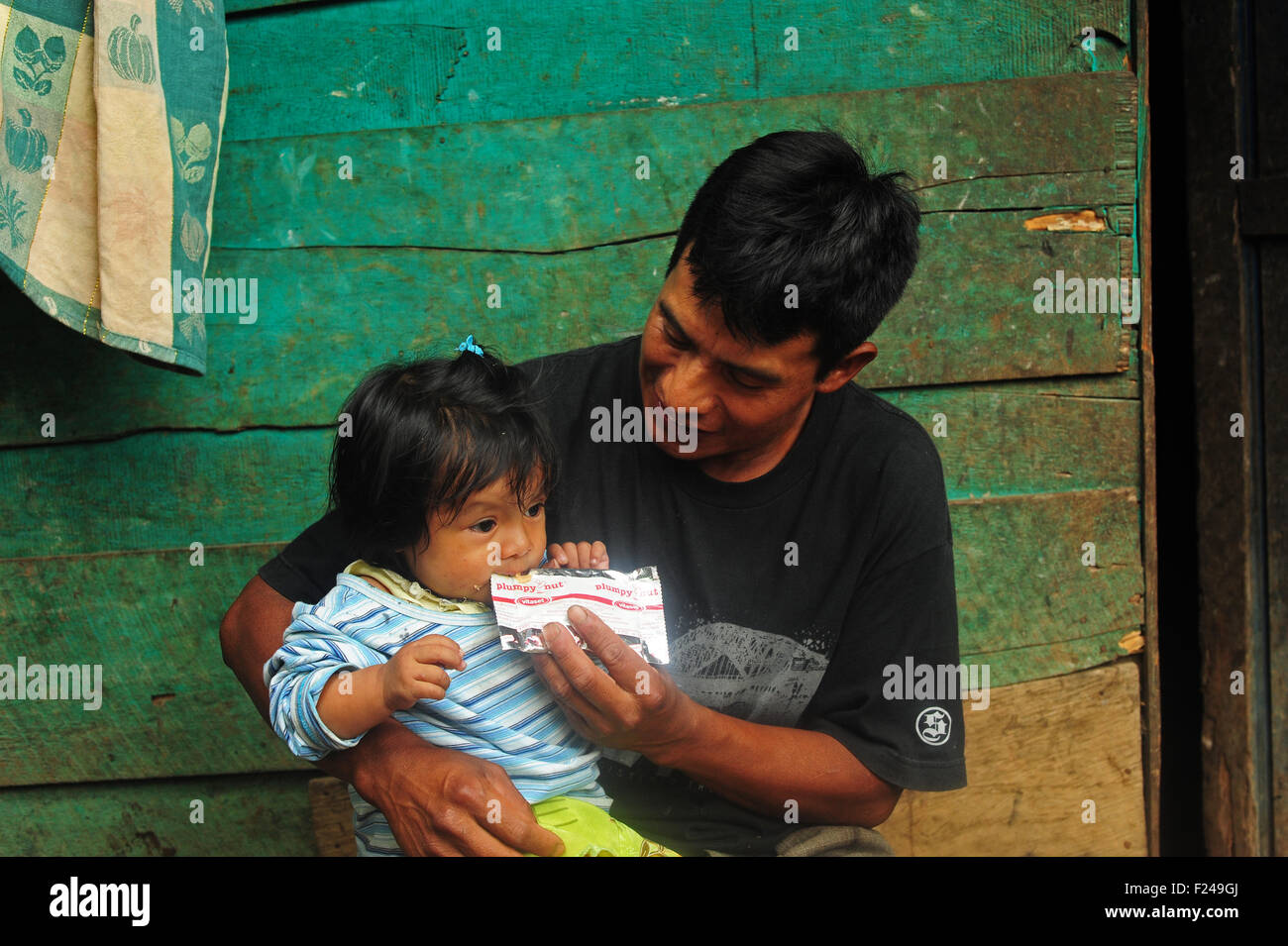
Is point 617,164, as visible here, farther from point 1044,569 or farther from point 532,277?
point 1044,569

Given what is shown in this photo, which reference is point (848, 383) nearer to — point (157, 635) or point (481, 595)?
point (481, 595)

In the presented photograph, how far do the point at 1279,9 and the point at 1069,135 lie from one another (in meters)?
0.50

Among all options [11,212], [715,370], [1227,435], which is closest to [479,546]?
[715,370]

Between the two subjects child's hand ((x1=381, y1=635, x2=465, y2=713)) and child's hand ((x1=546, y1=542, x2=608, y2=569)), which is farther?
child's hand ((x1=546, y1=542, x2=608, y2=569))

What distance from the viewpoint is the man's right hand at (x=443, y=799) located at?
1335mm

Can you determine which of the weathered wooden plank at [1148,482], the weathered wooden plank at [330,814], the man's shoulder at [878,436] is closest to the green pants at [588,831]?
the man's shoulder at [878,436]

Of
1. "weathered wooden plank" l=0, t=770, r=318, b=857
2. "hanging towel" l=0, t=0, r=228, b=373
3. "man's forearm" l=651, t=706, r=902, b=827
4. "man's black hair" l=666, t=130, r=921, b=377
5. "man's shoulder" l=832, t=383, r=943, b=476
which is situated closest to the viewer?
"man's black hair" l=666, t=130, r=921, b=377

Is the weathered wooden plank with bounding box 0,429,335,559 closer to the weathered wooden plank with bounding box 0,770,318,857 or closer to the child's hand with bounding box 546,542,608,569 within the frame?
the weathered wooden plank with bounding box 0,770,318,857

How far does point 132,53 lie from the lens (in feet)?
5.85

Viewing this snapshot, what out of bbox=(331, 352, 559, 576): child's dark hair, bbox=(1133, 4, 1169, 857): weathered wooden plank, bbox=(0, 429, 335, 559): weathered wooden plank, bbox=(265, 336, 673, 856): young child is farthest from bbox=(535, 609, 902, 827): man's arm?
bbox=(0, 429, 335, 559): weathered wooden plank

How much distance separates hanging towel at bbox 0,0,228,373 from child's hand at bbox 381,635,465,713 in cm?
92

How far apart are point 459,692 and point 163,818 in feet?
4.13

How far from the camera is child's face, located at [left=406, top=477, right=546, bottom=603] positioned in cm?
145

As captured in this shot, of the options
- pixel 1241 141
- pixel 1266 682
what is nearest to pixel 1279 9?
pixel 1241 141
